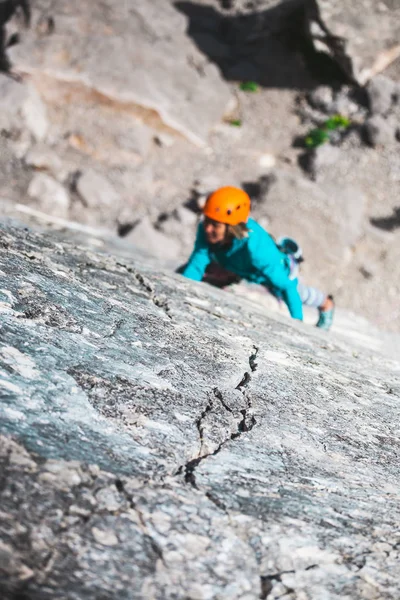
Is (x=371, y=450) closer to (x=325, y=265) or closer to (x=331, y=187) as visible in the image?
(x=325, y=265)

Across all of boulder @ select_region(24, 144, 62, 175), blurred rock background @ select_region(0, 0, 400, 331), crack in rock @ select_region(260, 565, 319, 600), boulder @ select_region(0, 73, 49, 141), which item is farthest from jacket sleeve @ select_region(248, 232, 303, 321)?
boulder @ select_region(0, 73, 49, 141)

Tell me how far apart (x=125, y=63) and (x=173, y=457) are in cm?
1244

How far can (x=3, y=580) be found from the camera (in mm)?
1409

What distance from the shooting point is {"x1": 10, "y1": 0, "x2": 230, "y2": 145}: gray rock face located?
12.2 metres

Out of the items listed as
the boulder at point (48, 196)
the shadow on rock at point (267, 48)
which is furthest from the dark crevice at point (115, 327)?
the shadow on rock at point (267, 48)

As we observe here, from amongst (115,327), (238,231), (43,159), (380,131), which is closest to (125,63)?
(43,159)

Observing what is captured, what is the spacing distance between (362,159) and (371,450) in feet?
39.2

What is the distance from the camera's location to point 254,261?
526 centimetres

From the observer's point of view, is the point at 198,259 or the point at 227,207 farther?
the point at 198,259

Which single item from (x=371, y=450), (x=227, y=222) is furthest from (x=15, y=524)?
(x=227, y=222)

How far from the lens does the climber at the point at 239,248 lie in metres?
5.04

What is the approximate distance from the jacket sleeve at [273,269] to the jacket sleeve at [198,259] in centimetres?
58

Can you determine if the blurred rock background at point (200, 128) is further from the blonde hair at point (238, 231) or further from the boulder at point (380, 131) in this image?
the blonde hair at point (238, 231)

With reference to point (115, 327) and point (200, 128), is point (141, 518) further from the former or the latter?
point (200, 128)
